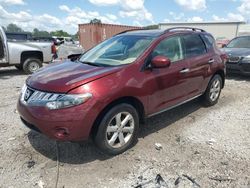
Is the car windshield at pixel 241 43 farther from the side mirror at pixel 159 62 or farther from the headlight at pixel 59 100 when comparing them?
the headlight at pixel 59 100

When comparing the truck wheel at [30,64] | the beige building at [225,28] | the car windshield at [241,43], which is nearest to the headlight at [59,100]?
the truck wheel at [30,64]

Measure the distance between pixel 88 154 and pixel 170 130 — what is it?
1.55 metres

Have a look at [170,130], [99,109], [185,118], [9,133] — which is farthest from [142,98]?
[9,133]

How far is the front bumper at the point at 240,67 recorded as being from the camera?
8.27 metres

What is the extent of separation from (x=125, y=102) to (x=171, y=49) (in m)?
1.41

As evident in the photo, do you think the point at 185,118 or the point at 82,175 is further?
the point at 185,118

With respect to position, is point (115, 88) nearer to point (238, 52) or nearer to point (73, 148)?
point (73, 148)

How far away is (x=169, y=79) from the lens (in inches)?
160

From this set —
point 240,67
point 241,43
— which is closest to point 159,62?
point 240,67

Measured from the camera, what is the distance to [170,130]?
4.43 metres

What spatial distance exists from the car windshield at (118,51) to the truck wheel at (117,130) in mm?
740

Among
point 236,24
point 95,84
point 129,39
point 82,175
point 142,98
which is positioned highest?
point 236,24

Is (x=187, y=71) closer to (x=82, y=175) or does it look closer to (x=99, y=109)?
(x=99, y=109)

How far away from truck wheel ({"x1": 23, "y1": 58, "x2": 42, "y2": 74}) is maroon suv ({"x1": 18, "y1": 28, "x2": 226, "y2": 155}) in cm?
612
